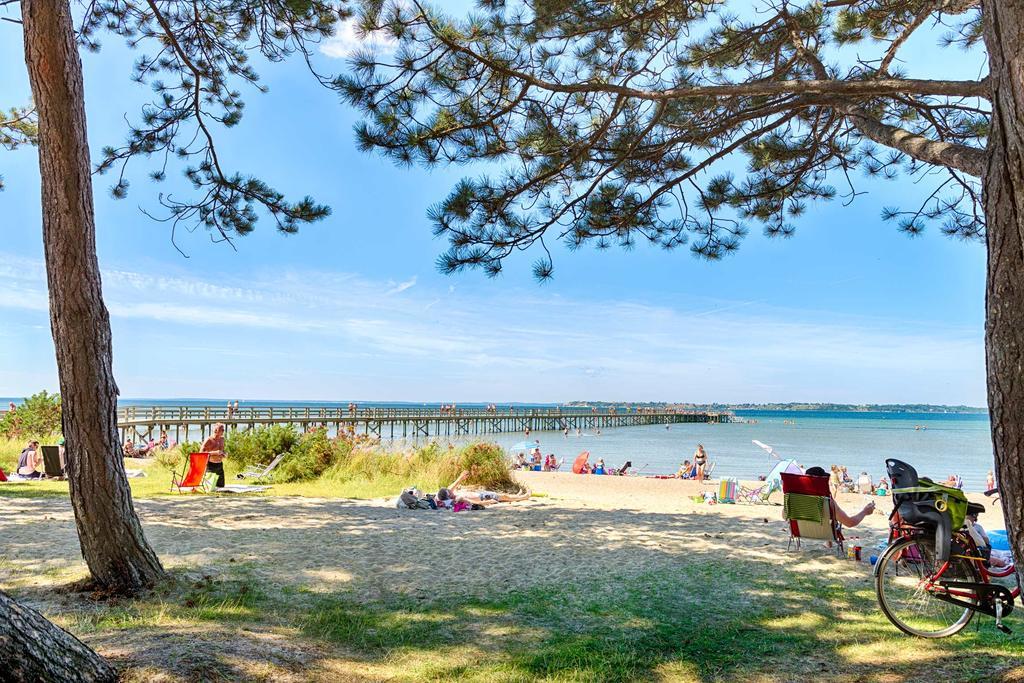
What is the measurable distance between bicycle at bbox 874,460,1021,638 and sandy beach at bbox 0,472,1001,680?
858mm

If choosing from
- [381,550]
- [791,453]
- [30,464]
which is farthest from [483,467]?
[791,453]

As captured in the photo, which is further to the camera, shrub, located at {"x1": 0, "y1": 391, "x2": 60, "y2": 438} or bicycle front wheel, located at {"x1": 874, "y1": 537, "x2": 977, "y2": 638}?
shrub, located at {"x1": 0, "y1": 391, "x2": 60, "y2": 438}

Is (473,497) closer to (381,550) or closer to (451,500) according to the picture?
Answer: (451,500)

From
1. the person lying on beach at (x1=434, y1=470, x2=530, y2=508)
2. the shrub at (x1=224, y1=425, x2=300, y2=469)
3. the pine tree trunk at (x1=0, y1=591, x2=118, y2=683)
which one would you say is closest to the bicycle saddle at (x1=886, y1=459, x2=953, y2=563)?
the pine tree trunk at (x1=0, y1=591, x2=118, y2=683)

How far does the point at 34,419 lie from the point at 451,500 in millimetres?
13228

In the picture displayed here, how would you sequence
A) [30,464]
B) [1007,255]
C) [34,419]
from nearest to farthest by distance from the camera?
[1007,255] → [30,464] → [34,419]

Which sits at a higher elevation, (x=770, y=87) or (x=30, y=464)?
(x=770, y=87)

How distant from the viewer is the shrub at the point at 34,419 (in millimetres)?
15461

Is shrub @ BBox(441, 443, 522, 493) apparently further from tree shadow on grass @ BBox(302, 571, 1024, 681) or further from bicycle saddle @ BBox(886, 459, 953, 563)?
bicycle saddle @ BBox(886, 459, 953, 563)

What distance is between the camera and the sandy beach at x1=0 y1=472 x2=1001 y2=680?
3727 millimetres

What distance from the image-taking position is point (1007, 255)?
7.66 feet

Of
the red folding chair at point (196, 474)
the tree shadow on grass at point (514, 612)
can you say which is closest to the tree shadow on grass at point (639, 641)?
the tree shadow on grass at point (514, 612)

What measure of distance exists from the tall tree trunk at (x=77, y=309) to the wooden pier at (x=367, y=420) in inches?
368

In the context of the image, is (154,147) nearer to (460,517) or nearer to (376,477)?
(460,517)
